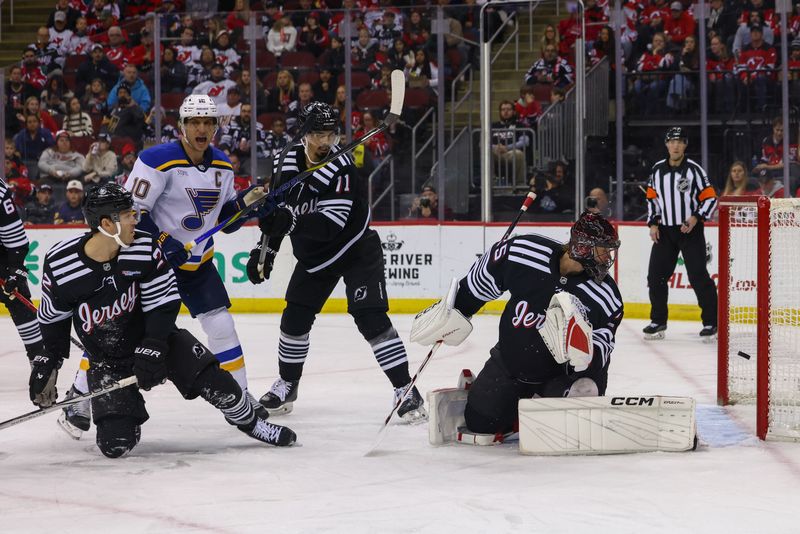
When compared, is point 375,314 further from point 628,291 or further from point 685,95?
point 685,95

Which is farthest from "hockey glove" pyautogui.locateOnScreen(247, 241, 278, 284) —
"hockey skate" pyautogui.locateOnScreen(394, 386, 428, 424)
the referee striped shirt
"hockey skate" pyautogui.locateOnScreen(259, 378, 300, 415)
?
the referee striped shirt

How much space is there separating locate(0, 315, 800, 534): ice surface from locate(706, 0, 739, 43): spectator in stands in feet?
13.7

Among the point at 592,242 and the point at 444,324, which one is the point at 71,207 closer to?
the point at 444,324

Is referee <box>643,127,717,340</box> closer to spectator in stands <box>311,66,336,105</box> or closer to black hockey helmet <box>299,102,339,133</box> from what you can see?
spectator in stands <box>311,66,336,105</box>

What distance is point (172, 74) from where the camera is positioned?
8789 millimetres

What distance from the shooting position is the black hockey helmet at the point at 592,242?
364cm

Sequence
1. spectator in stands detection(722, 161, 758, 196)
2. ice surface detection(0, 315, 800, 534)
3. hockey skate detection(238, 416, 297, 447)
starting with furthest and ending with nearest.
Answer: spectator in stands detection(722, 161, 758, 196) < hockey skate detection(238, 416, 297, 447) < ice surface detection(0, 315, 800, 534)

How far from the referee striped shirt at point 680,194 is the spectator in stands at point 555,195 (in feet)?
4.36

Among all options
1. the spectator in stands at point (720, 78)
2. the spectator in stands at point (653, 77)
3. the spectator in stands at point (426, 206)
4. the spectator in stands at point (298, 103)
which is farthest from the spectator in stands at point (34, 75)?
the spectator in stands at point (720, 78)

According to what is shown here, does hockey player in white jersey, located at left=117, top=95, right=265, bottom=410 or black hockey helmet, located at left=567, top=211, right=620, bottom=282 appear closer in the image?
black hockey helmet, located at left=567, top=211, right=620, bottom=282

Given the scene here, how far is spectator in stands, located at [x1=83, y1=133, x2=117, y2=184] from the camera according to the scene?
874cm

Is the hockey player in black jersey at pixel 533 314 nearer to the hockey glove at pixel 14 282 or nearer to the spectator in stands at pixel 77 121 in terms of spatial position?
the hockey glove at pixel 14 282

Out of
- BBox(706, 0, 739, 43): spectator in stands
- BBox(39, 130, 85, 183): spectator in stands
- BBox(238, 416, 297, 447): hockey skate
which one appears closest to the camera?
BBox(238, 416, 297, 447): hockey skate

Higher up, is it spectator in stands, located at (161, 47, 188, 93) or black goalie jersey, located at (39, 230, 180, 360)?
spectator in stands, located at (161, 47, 188, 93)
